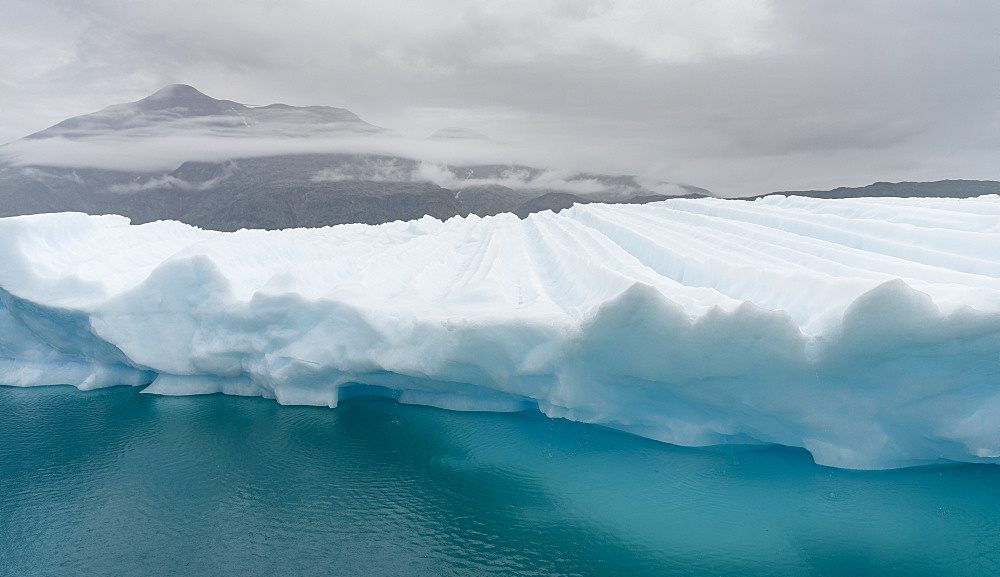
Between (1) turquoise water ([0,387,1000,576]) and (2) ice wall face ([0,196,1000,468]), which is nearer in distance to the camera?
(1) turquoise water ([0,387,1000,576])

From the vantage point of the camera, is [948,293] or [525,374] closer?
[948,293]

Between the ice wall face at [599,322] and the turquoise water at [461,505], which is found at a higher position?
the ice wall face at [599,322]

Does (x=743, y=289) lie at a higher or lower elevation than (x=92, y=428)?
higher

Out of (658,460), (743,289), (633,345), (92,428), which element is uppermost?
(743,289)

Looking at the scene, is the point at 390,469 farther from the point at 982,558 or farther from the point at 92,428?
→ the point at 982,558

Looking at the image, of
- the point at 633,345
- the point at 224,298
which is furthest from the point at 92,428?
the point at 633,345
